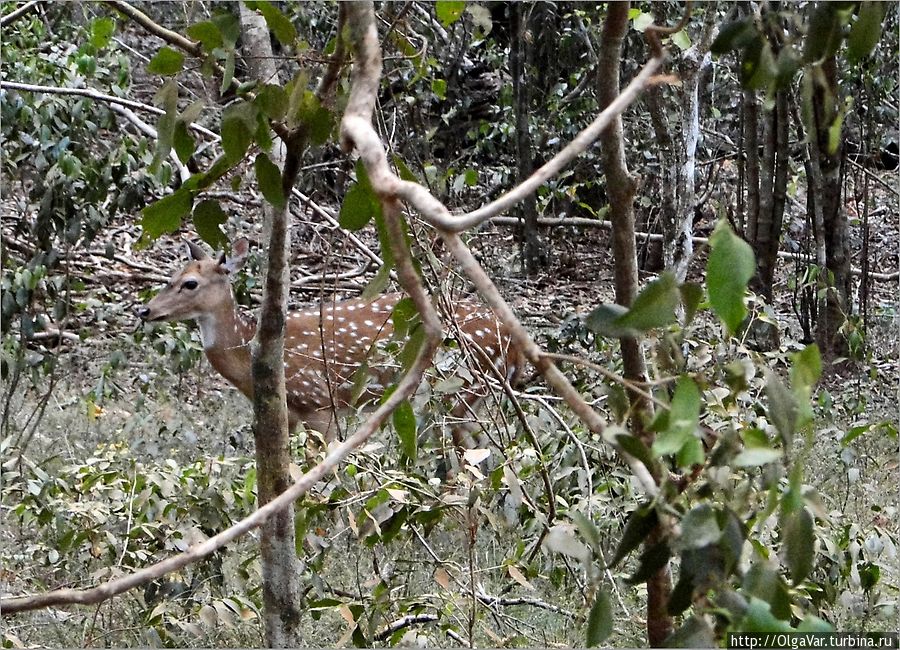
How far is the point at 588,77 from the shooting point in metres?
6.80

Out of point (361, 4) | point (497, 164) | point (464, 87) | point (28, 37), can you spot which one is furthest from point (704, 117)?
point (361, 4)

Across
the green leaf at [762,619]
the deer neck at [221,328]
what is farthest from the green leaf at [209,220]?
the deer neck at [221,328]

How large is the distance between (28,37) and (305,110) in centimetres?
346

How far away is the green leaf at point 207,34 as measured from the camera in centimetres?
150

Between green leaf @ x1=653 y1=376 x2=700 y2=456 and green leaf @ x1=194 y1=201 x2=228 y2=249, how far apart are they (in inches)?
39.6

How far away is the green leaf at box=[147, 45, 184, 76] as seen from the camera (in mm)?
1510

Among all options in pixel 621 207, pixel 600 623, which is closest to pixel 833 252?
pixel 621 207

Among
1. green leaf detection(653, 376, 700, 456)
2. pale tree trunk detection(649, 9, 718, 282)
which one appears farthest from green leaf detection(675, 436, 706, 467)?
pale tree trunk detection(649, 9, 718, 282)

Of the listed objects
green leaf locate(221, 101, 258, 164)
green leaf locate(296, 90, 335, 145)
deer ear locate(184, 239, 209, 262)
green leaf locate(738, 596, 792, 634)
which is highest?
deer ear locate(184, 239, 209, 262)

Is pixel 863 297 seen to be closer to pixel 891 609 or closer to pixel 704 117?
pixel 704 117

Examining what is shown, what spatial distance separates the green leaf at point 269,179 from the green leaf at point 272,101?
0.23 ft

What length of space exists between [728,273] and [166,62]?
92 cm

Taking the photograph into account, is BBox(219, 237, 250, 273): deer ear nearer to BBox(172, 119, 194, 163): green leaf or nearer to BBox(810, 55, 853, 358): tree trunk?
BBox(810, 55, 853, 358): tree trunk

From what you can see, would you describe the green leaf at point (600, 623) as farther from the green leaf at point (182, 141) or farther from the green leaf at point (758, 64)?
the green leaf at point (182, 141)
